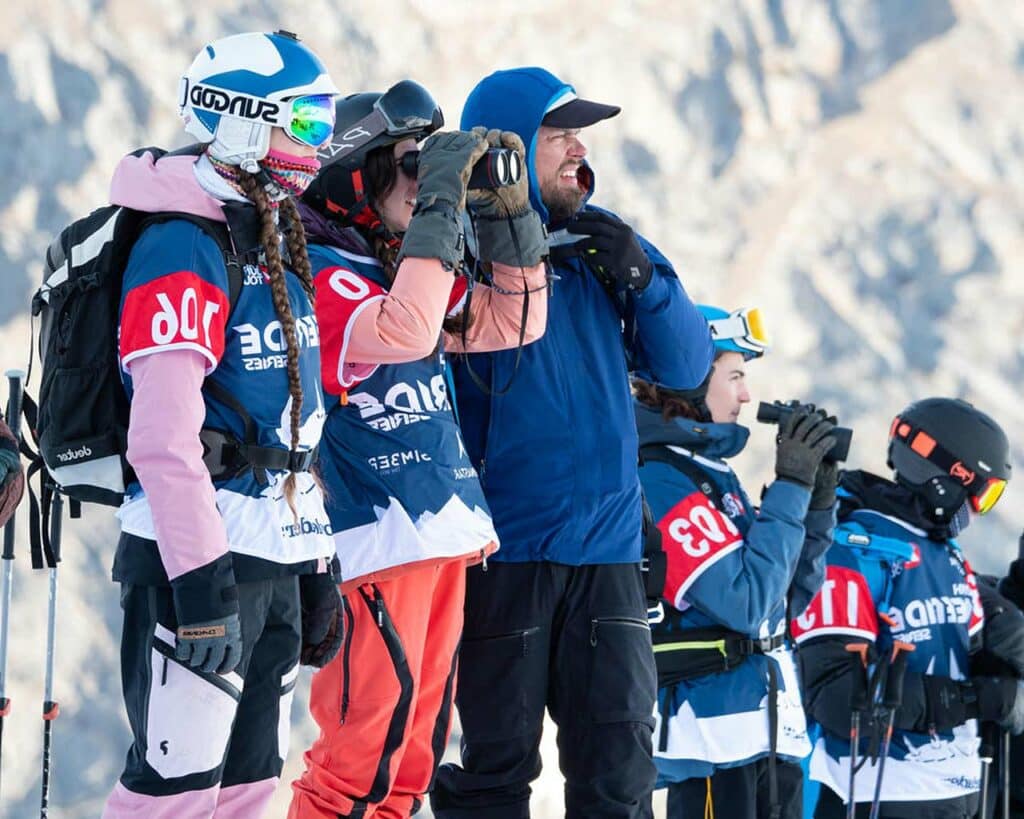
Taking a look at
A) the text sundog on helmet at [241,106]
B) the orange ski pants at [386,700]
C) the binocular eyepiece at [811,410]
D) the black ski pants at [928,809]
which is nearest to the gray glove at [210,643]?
the orange ski pants at [386,700]

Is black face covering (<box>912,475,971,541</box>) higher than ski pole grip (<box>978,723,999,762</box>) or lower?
higher

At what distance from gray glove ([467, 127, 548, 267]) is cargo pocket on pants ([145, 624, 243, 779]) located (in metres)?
1.10

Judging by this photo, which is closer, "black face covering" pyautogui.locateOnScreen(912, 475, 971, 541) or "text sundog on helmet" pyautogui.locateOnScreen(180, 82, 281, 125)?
"text sundog on helmet" pyautogui.locateOnScreen(180, 82, 281, 125)

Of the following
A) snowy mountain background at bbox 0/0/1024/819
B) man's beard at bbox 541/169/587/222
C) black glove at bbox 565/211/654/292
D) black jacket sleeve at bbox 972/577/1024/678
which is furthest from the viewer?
snowy mountain background at bbox 0/0/1024/819

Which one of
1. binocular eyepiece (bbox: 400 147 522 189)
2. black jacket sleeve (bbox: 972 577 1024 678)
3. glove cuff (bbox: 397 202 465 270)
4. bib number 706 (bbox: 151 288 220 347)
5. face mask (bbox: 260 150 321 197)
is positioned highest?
binocular eyepiece (bbox: 400 147 522 189)

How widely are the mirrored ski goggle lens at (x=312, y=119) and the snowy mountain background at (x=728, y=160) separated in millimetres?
7687

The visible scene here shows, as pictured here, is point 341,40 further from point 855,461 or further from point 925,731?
point 925,731

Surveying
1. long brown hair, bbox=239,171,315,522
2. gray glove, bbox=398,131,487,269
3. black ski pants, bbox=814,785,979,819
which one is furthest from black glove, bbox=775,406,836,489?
long brown hair, bbox=239,171,315,522

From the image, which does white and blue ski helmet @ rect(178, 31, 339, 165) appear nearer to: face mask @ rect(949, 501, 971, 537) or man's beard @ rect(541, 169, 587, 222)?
man's beard @ rect(541, 169, 587, 222)

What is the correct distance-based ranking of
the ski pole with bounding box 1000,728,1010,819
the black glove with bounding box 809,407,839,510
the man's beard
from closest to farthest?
the man's beard, the black glove with bounding box 809,407,839,510, the ski pole with bounding box 1000,728,1010,819

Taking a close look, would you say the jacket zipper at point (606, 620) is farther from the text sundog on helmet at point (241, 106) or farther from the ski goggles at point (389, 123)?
the text sundog on helmet at point (241, 106)

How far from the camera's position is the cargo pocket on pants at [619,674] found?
332 centimetres

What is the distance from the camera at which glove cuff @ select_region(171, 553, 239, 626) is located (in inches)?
103

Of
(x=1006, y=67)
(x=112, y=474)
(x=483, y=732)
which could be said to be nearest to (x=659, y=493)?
(x=483, y=732)
